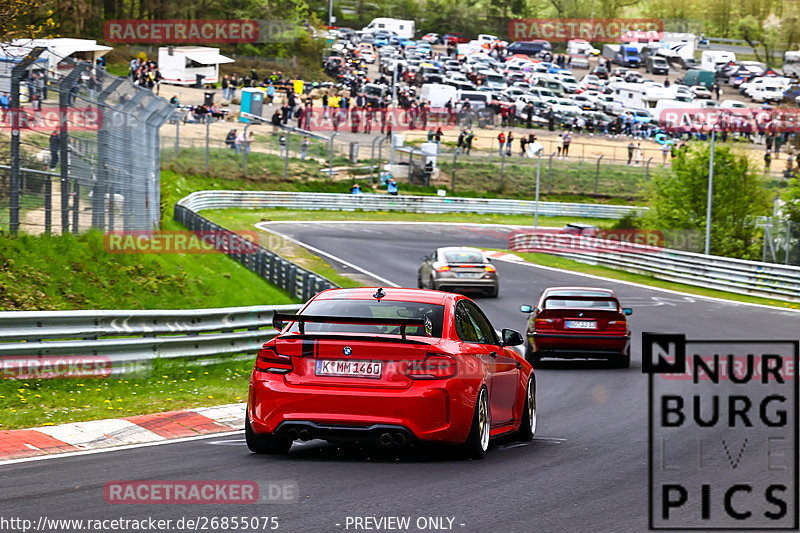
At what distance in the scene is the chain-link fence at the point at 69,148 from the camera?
1569 cm

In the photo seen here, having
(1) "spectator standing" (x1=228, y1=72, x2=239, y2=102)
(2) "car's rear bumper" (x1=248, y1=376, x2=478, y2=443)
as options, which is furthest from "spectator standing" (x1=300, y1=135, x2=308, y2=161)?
(2) "car's rear bumper" (x1=248, y1=376, x2=478, y2=443)

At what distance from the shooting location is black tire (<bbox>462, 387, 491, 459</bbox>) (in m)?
8.75

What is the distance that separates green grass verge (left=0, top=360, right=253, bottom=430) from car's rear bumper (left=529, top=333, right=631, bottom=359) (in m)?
5.95

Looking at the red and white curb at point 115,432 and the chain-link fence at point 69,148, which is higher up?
the chain-link fence at point 69,148

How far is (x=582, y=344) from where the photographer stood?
739 inches

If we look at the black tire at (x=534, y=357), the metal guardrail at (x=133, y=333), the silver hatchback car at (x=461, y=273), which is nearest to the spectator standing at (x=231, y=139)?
the silver hatchback car at (x=461, y=273)

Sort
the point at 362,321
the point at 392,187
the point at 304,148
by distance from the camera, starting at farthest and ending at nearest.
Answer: the point at 304,148 < the point at 392,187 < the point at 362,321

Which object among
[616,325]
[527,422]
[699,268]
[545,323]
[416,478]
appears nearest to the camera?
[416,478]

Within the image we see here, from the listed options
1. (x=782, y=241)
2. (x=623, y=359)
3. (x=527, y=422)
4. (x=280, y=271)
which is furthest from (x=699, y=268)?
(x=527, y=422)

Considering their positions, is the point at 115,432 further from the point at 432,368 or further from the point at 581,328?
the point at 581,328

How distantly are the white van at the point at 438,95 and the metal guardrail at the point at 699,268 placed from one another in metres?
36.5

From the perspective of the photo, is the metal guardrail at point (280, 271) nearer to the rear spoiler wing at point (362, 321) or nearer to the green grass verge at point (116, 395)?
the green grass verge at point (116, 395)

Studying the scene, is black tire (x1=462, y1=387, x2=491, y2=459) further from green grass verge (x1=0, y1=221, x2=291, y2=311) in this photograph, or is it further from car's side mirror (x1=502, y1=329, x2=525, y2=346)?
green grass verge (x1=0, y1=221, x2=291, y2=311)

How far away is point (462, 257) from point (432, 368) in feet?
73.2
